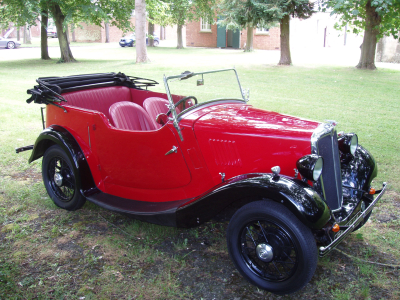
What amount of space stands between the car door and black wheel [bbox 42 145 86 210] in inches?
14.0

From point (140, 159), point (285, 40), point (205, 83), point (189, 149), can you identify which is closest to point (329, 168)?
point (189, 149)

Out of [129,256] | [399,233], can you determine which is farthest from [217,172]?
[399,233]

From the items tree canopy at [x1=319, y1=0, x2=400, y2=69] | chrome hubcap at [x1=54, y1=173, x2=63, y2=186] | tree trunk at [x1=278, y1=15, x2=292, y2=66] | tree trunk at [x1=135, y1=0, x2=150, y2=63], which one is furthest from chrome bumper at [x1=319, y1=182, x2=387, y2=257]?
tree trunk at [x1=135, y1=0, x2=150, y2=63]

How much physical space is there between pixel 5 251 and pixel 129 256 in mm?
1145

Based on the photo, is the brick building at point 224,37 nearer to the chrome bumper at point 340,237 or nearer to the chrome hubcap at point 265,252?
the chrome bumper at point 340,237

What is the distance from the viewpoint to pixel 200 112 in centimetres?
326

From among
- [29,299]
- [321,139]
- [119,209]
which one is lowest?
[29,299]

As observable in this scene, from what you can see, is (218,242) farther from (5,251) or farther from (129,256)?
(5,251)

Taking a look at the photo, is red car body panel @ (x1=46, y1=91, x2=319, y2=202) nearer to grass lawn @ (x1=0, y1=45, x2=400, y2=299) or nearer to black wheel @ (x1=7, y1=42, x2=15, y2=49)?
grass lawn @ (x1=0, y1=45, x2=400, y2=299)

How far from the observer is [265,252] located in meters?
2.65

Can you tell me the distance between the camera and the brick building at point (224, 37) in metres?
30.2

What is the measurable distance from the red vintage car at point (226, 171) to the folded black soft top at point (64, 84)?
0.07 ft

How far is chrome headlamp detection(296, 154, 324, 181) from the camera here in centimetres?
255

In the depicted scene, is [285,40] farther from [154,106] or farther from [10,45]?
[10,45]
